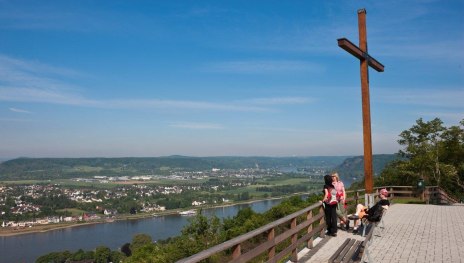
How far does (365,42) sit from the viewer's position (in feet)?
40.8

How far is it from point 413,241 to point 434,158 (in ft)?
62.2

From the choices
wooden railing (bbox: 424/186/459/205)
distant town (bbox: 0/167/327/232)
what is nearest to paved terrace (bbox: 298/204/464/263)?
wooden railing (bbox: 424/186/459/205)

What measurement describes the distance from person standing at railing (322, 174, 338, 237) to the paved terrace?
11.3 inches

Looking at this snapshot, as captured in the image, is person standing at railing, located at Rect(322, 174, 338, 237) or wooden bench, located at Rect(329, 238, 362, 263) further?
person standing at railing, located at Rect(322, 174, 338, 237)

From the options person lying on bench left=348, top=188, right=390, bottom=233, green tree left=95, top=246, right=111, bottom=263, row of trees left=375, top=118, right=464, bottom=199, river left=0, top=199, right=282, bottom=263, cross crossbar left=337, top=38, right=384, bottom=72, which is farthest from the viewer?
river left=0, top=199, right=282, bottom=263

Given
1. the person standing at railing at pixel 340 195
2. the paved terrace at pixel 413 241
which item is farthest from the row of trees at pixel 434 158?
the person standing at railing at pixel 340 195

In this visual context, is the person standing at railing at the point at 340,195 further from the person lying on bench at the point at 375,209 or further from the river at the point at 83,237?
the river at the point at 83,237

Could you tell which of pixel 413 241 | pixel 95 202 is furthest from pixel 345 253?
pixel 95 202

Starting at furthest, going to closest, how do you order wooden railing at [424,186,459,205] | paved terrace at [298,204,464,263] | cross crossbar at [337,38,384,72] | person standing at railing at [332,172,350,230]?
wooden railing at [424,186,459,205], cross crossbar at [337,38,384,72], person standing at railing at [332,172,350,230], paved terrace at [298,204,464,263]

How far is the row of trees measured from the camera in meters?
26.9

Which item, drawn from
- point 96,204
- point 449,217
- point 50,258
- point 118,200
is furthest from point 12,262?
point 118,200

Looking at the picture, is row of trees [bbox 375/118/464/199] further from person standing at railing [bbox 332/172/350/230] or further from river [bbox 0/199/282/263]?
river [bbox 0/199/282/263]

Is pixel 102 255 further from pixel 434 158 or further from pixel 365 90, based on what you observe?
pixel 365 90

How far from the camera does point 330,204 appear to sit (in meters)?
10.1
